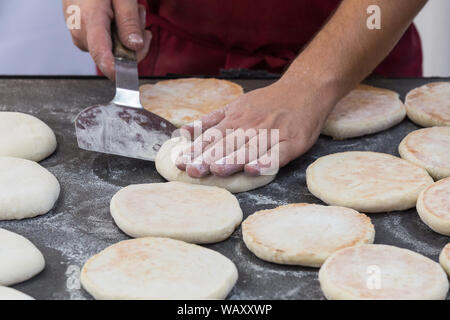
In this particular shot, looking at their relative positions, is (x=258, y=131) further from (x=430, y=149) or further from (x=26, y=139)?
(x=26, y=139)

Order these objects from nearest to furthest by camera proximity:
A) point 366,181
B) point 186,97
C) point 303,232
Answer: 1. point 303,232
2. point 366,181
3. point 186,97

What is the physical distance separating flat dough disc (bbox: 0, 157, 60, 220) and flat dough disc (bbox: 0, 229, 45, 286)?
0.17 metres

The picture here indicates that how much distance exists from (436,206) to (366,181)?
23 cm

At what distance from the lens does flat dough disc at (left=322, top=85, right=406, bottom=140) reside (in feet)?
7.14

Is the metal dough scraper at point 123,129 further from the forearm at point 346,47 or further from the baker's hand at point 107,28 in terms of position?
the forearm at point 346,47

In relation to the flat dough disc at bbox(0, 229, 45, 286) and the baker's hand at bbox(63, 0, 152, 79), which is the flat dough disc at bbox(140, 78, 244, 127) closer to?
the baker's hand at bbox(63, 0, 152, 79)

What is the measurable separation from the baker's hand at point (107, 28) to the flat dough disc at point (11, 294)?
0.99m

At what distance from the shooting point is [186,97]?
243 cm

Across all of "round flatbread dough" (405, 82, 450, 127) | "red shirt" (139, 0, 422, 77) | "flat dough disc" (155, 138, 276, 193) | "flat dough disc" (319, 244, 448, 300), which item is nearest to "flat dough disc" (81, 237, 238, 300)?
"flat dough disc" (319, 244, 448, 300)

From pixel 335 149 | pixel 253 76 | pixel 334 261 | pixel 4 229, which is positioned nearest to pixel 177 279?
pixel 334 261

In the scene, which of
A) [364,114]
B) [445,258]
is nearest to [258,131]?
[364,114]
